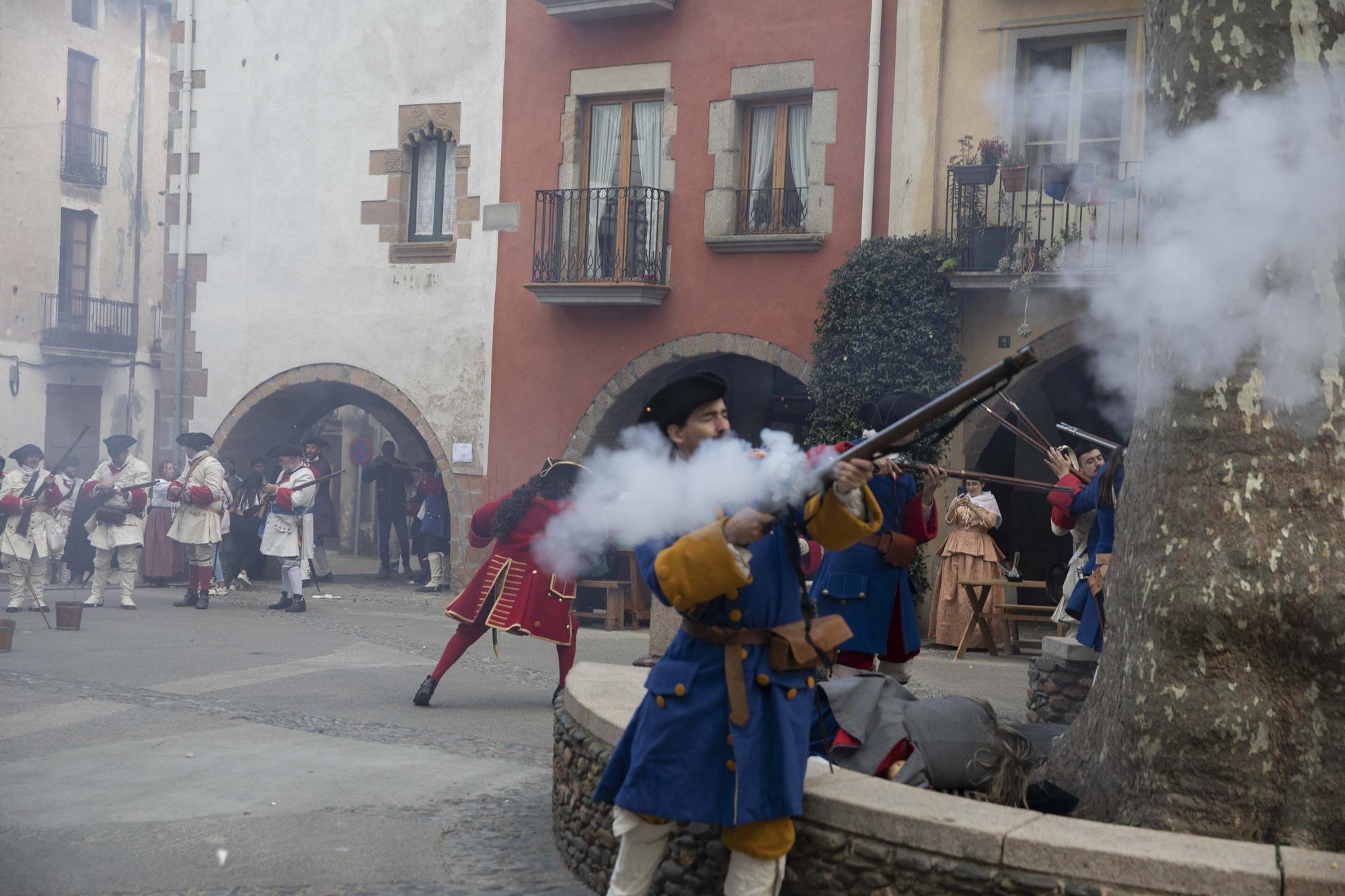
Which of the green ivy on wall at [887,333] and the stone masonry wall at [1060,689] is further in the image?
the green ivy on wall at [887,333]

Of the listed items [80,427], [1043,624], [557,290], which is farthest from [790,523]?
[80,427]

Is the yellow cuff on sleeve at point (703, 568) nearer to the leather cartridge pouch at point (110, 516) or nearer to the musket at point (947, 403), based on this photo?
the musket at point (947, 403)

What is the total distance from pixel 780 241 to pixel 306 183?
6.88 meters

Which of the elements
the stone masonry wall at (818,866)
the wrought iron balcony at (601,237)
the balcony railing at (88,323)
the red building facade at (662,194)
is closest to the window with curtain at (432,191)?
the red building facade at (662,194)

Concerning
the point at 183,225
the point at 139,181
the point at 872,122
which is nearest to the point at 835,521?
the point at 872,122

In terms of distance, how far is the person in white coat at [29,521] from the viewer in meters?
14.2

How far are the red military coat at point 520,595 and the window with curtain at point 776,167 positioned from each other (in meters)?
7.22

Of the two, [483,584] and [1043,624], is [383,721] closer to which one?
[483,584]

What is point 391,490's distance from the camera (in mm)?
19328

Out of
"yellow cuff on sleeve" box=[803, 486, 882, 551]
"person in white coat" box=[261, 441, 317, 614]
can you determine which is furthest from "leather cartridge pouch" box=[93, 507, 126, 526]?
"yellow cuff on sleeve" box=[803, 486, 882, 551]

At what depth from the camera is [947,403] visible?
11.3ft

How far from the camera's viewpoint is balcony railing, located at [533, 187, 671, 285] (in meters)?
15.5

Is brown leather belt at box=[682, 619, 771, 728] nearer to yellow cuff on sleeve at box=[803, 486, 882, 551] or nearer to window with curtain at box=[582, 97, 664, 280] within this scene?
yellow cuff on sleeve at box=[803, 486, 882, 551]

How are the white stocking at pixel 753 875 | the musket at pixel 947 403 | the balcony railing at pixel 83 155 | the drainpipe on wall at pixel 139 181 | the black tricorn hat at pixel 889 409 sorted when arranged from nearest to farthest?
the musket at pixel 947 403, the white stocking at pixel 753 875, the black tricorn hat at pixel 889 409, the balcony railing at pixel 83 155, the drainpipe on wall at pixel 139 181
